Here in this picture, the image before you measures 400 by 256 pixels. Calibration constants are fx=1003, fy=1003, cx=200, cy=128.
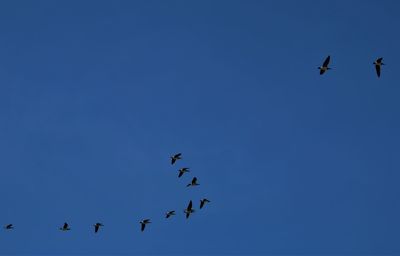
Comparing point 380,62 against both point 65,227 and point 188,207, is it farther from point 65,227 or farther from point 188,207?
point 65,227

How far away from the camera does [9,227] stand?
449 ft

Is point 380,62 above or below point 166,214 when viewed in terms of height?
above

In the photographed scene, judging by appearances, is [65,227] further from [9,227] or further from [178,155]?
[178,155]

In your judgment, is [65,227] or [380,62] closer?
[380,62]

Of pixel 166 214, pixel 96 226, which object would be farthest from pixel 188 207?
pixel 96 226

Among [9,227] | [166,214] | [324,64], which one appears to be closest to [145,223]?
[166,214]

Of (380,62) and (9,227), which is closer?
(380,62)

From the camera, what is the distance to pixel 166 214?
428ft

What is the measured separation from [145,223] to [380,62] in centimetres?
3700

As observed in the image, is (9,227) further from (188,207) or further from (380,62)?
(380,62)

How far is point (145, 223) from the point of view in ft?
435

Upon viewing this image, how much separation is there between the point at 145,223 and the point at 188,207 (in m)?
6.11

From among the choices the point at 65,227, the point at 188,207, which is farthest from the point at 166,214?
the point at 65,227

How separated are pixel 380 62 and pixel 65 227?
157 feet
